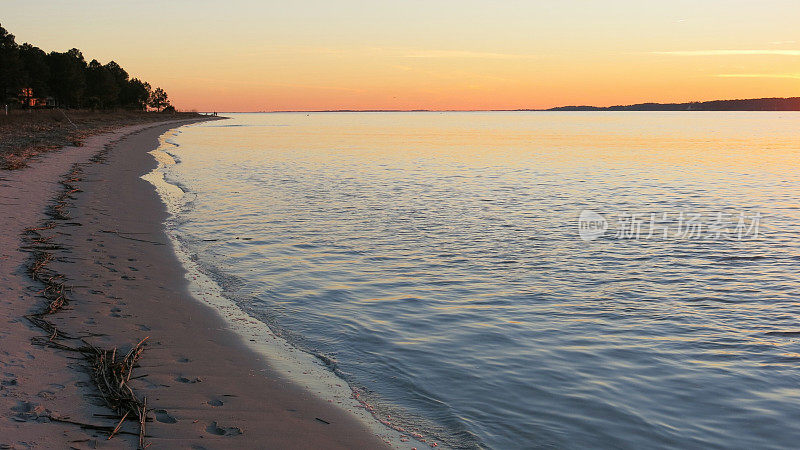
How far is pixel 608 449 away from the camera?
630 cm

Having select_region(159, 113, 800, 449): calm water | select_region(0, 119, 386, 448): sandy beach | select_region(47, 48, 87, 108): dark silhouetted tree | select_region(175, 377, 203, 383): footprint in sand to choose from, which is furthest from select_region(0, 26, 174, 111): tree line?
select_region(175, 377, 203, 383): footprint in sand

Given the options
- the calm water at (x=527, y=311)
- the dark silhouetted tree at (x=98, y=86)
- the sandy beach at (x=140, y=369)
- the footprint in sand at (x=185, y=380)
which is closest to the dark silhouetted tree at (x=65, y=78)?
the dark silhouetted tree at (x=98, y=86)

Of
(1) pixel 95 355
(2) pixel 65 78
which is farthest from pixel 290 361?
(2) pixel 65 78

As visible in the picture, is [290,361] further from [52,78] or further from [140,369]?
[52,78]

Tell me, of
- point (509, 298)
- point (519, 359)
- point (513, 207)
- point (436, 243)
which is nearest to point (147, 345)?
point (519, 359)

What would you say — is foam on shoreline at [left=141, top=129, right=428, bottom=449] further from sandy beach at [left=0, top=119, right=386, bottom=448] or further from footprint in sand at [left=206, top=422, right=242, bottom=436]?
footprint in sand at [left=206, top=422, right=242, bottom=436]

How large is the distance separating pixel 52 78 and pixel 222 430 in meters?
121

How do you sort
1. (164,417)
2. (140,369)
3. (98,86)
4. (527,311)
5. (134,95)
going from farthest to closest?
(134,95)
(98,86)
(527,311)
(140,369)
(164,417)

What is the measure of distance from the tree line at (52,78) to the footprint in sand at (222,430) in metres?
91.9

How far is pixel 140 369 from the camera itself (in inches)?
282

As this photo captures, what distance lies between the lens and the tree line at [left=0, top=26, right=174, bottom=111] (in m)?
84.8

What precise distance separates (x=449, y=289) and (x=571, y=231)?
8.54 meters

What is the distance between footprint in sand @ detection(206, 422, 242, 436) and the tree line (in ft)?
302

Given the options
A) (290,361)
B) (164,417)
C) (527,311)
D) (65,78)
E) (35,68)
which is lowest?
(527,311)
